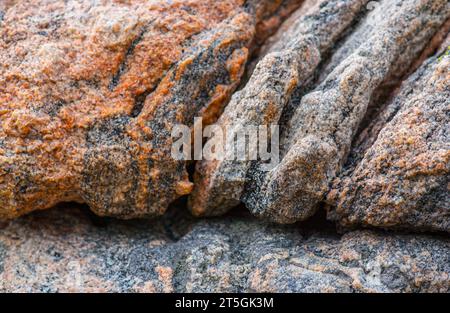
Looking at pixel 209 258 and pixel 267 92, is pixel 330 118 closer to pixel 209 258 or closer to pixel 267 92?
pixel 267 92

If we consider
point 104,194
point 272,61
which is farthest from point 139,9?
point 104,194

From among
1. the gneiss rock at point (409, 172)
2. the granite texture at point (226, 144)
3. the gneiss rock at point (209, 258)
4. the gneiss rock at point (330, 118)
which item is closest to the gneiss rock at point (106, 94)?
the granite texture at point (226, 144)

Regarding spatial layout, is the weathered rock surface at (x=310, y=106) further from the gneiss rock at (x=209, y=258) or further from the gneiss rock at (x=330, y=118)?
the gneiss rock at (x=209, y=258)

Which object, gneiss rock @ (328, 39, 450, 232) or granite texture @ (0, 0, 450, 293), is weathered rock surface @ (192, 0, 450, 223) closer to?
Result: granite texture @ (0, 0, 450, 293)

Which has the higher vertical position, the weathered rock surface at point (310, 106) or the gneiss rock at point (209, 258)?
the weathered rock surface at point (310, 106)

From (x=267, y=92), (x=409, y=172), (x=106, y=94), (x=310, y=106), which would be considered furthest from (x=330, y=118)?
(x=106, y=94)

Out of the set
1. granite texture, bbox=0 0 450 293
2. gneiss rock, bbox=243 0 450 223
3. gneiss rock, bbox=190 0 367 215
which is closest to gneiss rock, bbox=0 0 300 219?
granite texture, bbox=0 0 450 293
